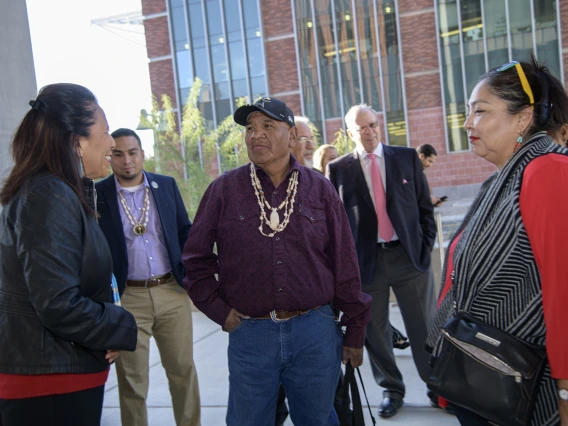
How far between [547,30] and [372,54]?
267 inches

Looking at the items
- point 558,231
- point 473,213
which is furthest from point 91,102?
point 558,231

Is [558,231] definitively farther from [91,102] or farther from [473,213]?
[91,102]

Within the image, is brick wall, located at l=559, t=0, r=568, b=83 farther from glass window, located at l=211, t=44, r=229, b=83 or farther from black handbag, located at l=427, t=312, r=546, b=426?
black handbag, located at l=427, t=312, r=546, b=426

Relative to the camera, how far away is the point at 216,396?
4.43 metres

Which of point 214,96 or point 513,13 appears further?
point 214,96

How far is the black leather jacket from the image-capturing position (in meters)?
1.75

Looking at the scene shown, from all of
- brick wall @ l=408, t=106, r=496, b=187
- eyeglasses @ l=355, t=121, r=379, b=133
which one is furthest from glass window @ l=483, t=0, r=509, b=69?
eyeglasses @ l=355, t=121, r=379, b=133

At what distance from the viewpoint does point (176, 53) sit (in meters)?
25.2

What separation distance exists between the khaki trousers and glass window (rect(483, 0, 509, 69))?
2083cm

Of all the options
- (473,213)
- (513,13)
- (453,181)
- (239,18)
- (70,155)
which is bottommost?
(453,181)

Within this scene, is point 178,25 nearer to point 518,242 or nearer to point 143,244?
point 143,244

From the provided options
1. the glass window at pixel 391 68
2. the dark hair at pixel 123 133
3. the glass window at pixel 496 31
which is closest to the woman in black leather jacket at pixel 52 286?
the dark hair at pixel 123 133

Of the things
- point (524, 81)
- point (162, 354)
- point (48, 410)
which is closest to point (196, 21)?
point (162, 354)

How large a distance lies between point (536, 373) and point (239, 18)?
24494mm
